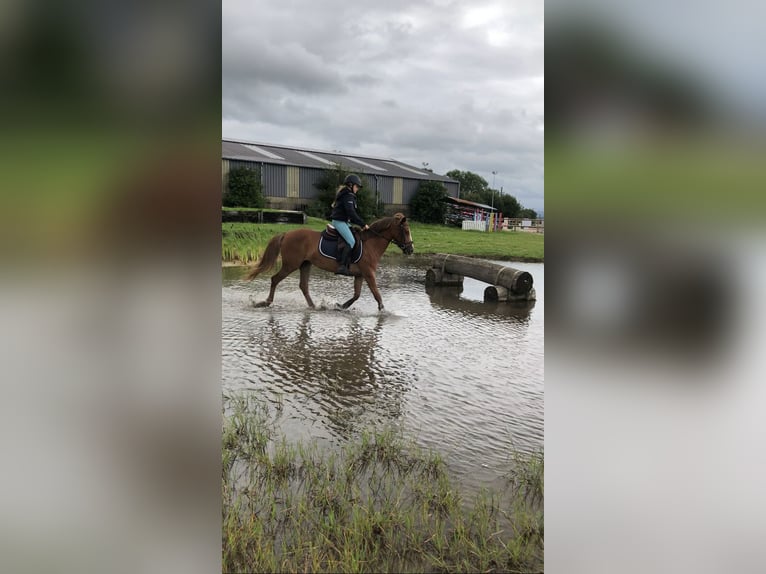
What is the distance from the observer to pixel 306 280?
3.58 metres

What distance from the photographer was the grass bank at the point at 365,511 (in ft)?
6.82

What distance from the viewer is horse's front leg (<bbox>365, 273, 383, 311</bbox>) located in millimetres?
3391

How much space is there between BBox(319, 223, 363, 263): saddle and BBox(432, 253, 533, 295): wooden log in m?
0.50

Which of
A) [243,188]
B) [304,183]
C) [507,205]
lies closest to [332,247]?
[304,183]

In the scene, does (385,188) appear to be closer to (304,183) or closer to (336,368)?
(304,183)

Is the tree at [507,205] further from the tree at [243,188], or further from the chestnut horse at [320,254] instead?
the tree at [243,188]

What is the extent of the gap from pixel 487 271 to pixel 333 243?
101cm

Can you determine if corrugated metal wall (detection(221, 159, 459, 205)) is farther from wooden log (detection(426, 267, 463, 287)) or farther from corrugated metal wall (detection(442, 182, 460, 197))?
wooden log (detection(426, 267, 463, 287))

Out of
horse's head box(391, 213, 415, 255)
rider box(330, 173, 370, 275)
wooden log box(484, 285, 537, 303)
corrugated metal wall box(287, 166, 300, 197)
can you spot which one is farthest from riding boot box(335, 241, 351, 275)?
wooden log box(484, 285, 537, 303)
